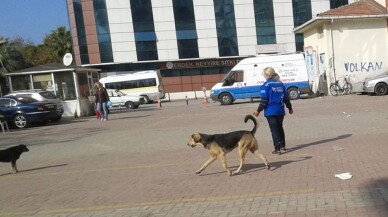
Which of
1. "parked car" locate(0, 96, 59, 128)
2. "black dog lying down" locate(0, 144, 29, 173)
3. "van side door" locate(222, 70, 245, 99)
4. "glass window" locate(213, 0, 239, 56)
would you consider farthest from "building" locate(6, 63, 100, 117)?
"glass window" locate(213, 0, 239, 56)

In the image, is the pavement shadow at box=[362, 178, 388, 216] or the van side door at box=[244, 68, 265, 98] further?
the van side door at box=[244, 68, 265, 98]

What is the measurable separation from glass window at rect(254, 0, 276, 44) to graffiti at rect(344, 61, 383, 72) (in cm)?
2120

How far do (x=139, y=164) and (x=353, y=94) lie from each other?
1954 centimetres

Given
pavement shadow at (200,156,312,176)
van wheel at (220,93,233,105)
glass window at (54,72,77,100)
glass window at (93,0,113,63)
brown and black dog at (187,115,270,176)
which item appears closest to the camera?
brown and black dog at (187,115,270,176)

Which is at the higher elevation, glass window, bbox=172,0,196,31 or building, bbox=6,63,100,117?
glass window, bbox=172,0,196,31

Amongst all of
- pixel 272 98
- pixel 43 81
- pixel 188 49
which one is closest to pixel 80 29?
pixel 188 49

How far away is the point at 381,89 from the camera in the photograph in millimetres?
22703

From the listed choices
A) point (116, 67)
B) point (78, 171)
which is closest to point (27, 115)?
point (78, 171)

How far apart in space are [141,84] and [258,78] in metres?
14.5

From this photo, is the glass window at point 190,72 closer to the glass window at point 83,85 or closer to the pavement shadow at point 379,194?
the glass window at point 83,85

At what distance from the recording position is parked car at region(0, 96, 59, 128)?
2020 cm

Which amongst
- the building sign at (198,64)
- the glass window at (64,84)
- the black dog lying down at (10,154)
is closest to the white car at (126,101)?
the glass window at (64,84)

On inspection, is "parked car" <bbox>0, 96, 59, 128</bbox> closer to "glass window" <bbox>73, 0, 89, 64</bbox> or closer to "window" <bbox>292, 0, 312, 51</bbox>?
"glass window" <bbox>73, 0, 89, 64</bbox>

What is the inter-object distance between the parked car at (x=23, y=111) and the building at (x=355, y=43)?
1592 cm
